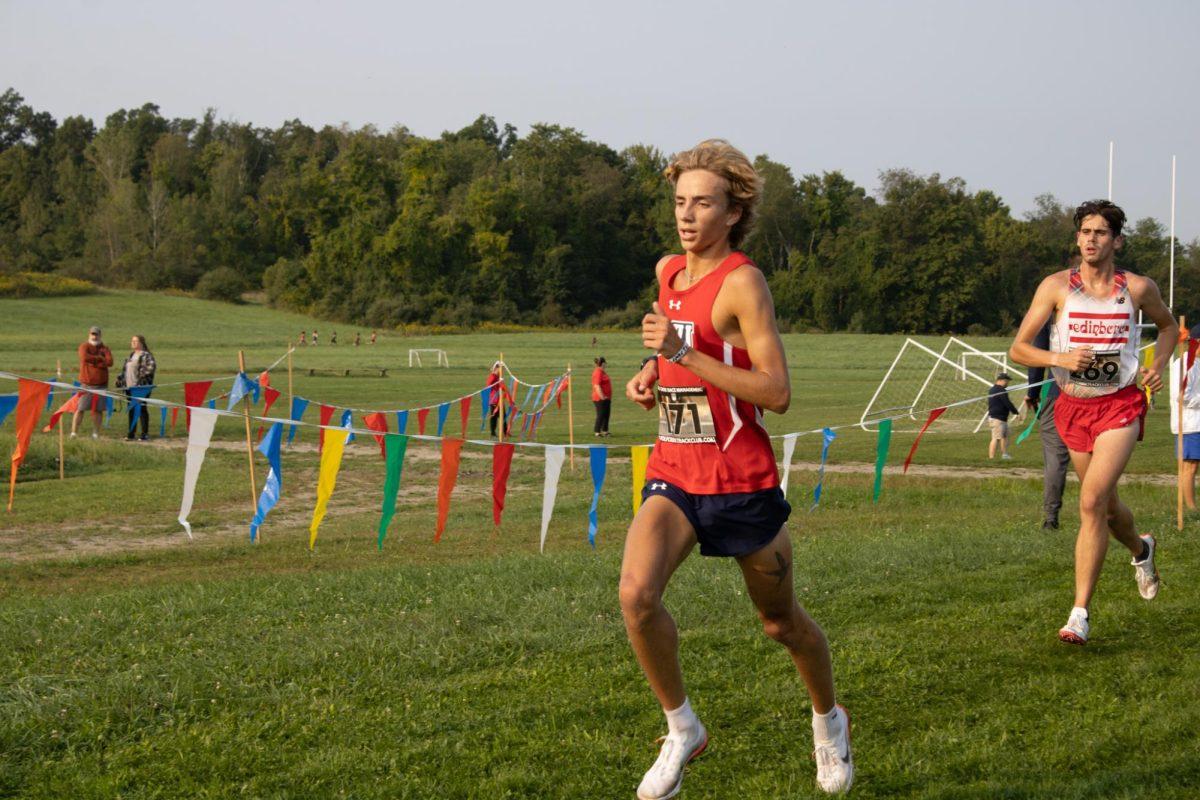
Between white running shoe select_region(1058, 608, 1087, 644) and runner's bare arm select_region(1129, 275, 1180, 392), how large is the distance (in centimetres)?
136

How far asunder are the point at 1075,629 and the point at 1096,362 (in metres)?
1.40

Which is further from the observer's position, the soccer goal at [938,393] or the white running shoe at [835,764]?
the soccer goal at [938,393]

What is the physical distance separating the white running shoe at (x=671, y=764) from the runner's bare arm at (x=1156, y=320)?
369 cm

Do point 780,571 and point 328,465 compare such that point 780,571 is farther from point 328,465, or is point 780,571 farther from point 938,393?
point 938,393

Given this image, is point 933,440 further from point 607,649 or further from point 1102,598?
point 607,649

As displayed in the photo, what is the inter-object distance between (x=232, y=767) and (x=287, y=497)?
12.2 meters

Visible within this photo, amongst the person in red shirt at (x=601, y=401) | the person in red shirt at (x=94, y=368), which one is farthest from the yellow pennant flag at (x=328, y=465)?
the person in red shirt at (x=601, y=401)

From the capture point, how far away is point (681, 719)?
4.39m

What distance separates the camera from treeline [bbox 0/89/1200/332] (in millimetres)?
92250

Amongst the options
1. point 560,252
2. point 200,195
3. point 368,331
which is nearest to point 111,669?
point 368,331

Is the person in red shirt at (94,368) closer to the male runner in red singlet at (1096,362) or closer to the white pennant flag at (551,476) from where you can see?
the white pennant flag at (551,476)

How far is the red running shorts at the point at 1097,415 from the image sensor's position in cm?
673

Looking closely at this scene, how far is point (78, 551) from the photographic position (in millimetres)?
12461

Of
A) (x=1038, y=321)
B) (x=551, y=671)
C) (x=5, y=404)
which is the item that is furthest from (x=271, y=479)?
(x=1038, y=321)
